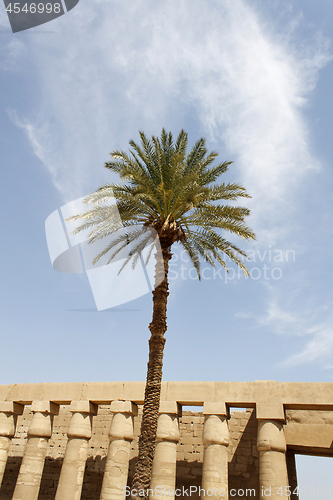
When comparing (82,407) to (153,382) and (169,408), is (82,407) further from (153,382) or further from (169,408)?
(153,382)

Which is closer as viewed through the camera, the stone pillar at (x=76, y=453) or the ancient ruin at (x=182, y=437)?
the ancient ruin at (x=182, y=437)

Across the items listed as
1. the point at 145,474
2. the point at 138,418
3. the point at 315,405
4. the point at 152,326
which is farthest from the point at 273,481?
the point at 138,418

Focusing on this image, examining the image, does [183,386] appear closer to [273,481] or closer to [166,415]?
[166,415]

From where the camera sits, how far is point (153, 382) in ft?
35.8

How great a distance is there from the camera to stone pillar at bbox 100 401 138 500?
11.4 m

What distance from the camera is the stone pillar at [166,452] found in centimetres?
1116

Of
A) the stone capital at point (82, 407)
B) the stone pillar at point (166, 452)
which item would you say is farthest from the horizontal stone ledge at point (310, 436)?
the stone capital at point (82, 407)

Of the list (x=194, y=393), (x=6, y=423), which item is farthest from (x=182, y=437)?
(x=6, y=423)

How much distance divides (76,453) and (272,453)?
6.43 meters

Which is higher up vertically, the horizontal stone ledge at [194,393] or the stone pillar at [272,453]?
the horizontal stone ledge at [194,393]

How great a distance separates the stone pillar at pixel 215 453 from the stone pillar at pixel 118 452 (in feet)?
8.37

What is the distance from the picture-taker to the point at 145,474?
9.99 m

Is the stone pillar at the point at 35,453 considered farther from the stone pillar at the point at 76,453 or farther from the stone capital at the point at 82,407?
the stone capital at the point at 82,407

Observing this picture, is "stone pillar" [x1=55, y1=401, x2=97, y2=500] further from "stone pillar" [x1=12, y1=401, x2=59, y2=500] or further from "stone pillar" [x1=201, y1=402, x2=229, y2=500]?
"stone pillar" [x1=201, y1=402, x2=229, y2=500]
